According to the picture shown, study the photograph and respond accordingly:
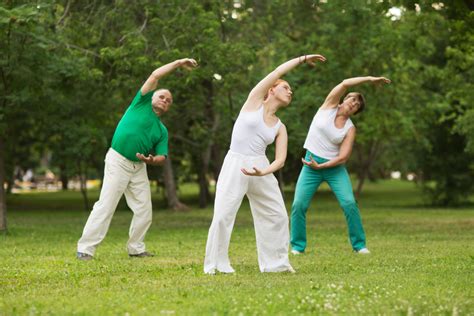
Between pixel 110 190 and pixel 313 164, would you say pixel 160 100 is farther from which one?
pixel 313 164

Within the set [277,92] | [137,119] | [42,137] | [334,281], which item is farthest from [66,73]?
[42,137]

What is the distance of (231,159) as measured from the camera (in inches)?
363

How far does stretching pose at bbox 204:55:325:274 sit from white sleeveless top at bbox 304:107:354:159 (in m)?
2.79

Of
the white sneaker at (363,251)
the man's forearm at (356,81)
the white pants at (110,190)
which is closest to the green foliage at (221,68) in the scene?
the man's forearm at (356,81)

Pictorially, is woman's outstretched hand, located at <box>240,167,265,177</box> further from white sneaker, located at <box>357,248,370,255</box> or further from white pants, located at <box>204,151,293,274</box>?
white sneaker, located at <box>357,248,370,255</box>

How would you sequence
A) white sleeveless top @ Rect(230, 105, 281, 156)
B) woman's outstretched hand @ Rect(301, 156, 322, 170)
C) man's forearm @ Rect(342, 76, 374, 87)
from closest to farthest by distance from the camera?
white sleeveless top @ Rect(230, 105, 281, 156)
man's forearm @ Rect(342, 76, 374, 87)
woman's outstretched hand @ Rect(301, 156, 322, 170)

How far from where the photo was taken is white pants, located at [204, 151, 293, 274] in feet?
30.2

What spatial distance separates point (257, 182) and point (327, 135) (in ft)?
10.3

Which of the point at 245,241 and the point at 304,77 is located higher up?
the point at 304,77

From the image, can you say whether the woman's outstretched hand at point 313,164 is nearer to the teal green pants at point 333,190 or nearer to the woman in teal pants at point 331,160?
the woman in teal pants at point 331,160

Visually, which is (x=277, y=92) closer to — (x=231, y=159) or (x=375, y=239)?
(x=231, y=159)

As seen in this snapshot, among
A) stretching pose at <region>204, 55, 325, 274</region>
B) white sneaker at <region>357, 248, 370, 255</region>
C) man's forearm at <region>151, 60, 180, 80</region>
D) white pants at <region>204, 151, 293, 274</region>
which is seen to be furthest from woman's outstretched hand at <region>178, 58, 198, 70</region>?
white sneaker at <region>357, 248, 370, 255</region>

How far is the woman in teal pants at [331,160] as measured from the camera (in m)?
12.1

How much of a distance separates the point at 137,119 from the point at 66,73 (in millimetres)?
6854
